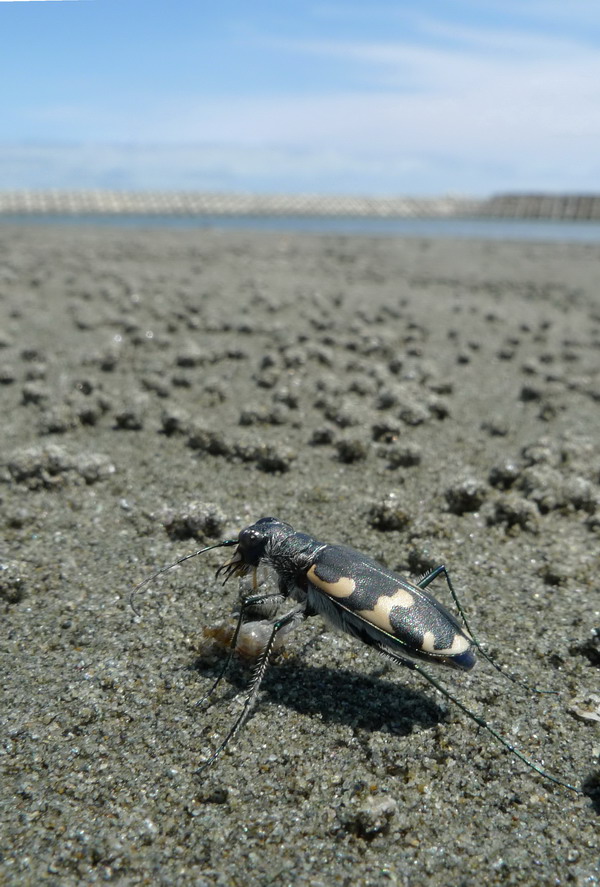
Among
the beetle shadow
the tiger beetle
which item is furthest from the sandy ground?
the tiger beetle

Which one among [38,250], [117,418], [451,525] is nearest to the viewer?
[451,525]

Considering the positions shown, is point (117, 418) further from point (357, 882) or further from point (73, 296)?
point (73, 296)

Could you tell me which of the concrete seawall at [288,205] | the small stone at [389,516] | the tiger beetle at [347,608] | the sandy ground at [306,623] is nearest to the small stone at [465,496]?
the sandy ground at [306,623]

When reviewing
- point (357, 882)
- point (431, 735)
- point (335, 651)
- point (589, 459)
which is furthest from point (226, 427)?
point (357, 882)

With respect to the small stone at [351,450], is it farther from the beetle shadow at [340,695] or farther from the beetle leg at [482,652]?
the beetle shadow at [340,695]

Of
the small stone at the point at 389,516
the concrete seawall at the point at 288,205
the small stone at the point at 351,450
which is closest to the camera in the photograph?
the small stone at the point at 389,516

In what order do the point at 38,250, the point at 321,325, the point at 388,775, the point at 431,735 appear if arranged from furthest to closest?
the point at 38,250 < the point at 321,325 < the point at 431,735 < the point at 388,775
